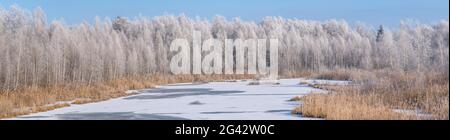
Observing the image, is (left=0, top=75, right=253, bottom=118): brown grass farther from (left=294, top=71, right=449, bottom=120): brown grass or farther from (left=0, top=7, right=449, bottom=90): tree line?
(left=294, top=71, right=449, bottom=120): brown grass

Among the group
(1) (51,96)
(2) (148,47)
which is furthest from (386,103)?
(2) (148,47)

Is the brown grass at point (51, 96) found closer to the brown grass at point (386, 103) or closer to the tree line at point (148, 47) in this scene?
the tree line at point (148, 47)

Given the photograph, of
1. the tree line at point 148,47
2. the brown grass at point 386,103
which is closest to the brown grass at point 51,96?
the tree line at point 148,47

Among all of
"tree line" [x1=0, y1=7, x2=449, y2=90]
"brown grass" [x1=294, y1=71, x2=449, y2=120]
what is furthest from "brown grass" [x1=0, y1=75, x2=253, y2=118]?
"brown grass" [x1=294, y1=71, x2=449, y2=120]

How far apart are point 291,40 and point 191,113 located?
33166 mm

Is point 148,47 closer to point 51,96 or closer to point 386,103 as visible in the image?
point 51,96

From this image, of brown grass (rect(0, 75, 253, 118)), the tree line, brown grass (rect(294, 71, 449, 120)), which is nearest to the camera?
brown grass (rect(294, 71, 449, 120))

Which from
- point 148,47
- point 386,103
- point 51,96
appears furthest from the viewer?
point 148,47

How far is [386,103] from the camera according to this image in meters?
10.7

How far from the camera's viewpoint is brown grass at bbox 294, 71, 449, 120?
8.07 meters

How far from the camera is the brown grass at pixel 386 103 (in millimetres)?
8070
